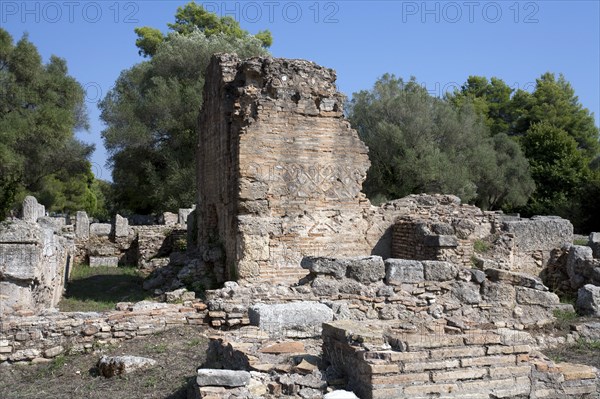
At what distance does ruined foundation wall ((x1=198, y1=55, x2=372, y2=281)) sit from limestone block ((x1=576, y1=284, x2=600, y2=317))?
3.90 meters

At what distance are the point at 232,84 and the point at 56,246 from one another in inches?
185

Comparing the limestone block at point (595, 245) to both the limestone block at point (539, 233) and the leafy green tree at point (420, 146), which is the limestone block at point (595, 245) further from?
the leafy green tree at point (420, 146)

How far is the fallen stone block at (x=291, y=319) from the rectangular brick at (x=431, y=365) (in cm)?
196

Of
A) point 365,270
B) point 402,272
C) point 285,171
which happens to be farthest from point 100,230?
point 402,272

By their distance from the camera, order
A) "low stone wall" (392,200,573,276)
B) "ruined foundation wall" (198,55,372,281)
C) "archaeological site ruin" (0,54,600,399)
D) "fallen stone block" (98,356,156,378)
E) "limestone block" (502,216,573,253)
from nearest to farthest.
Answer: "archaeological site ruin" (0,54,600,399), "fallen stone block" (98,356,156,378), "ruined foundation wall" (198,55,372,281), "low stone wall" (392,200,573,276), "limestone block" (502,216,573,253)

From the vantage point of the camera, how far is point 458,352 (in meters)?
4.25

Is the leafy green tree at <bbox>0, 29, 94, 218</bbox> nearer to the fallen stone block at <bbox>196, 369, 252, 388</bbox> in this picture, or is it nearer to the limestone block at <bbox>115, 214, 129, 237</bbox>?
the limestone block at <bbox>115, 214, 129, 237</bbox>

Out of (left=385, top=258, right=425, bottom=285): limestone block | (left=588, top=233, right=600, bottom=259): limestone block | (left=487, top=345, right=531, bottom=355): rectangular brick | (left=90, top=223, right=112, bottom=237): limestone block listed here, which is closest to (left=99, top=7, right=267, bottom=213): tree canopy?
(left=90, top=223, right=112, bottom=237): limestone block

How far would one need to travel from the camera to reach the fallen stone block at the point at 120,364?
594 cm

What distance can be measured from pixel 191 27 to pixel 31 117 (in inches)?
598

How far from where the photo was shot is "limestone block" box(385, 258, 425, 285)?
7.89 m

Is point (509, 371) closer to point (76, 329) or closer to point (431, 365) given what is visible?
point (431, 365)

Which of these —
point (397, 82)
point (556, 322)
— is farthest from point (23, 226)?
point (397, 82)

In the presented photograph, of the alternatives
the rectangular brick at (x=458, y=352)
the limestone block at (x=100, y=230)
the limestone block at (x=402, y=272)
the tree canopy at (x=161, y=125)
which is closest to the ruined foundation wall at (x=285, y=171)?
the limestone block at (x=402, y=272)
